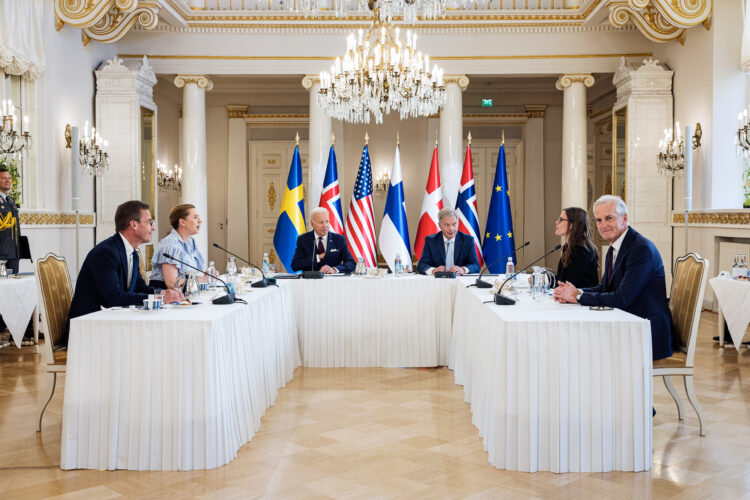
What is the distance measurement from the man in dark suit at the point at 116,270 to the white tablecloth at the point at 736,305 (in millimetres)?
4547

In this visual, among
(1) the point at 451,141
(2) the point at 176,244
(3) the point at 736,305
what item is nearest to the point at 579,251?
(3) the point at 736,305

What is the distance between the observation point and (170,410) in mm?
3328

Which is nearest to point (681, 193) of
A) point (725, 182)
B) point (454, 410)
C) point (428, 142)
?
point (725, 182)

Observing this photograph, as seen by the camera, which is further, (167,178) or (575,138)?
(167,178)

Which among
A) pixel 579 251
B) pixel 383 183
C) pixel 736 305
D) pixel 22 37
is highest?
pixel 22 37

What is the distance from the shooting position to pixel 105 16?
355 inches

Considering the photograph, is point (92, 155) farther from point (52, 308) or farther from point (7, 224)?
point (52, 308)

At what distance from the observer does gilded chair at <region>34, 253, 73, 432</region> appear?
12.8 ft

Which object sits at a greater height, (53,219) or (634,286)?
(53,219)

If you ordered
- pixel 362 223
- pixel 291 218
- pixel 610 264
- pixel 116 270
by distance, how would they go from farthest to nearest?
1. pixel 291 218
2. pixel 362 223
3. pixel 610 264
4. pixel 116 270

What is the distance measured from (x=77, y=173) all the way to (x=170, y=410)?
19.0 feet

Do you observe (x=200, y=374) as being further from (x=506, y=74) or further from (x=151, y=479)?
(x=506, y=74)

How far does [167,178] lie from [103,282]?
9083 mm

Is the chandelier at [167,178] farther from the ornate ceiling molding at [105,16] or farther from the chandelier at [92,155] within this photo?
the ornate ceiling molding at [105,16]
